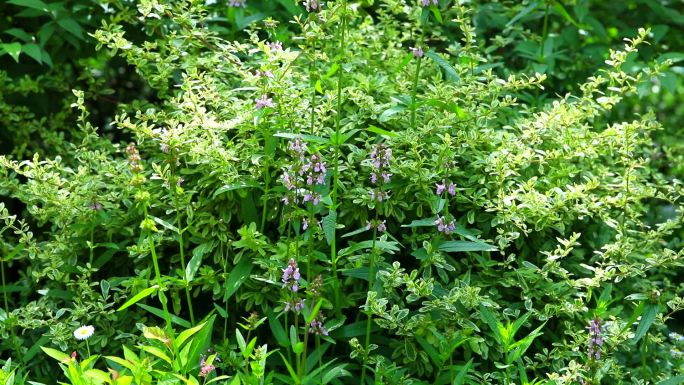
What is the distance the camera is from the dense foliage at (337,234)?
2684 millimetres

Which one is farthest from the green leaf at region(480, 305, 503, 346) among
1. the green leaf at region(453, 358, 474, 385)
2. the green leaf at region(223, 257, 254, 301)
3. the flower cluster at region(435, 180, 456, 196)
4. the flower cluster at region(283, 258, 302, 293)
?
the green leaf at region(223, 257, 254, 301)

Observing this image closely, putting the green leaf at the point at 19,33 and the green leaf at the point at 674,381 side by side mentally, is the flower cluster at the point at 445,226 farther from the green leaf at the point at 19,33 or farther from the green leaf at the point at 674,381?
the green leaf at the point at 19,33

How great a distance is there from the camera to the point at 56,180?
3.03m

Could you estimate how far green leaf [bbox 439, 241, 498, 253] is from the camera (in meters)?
2.72

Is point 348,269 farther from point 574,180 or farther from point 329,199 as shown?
point 574,180

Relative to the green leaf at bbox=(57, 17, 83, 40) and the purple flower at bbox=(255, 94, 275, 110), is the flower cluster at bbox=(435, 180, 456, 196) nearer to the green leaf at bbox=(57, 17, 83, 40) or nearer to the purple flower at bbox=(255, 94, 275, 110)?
the purple flower at bbox=(255, 94, 275, 110)

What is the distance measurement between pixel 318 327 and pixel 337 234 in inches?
18.7

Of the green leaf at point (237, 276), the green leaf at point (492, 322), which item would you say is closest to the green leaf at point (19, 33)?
the green leaf at point (237, 276)

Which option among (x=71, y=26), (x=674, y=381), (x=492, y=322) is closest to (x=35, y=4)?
(x=71, y=26)

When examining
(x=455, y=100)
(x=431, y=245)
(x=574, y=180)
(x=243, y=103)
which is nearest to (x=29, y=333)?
(x=243, y=103)

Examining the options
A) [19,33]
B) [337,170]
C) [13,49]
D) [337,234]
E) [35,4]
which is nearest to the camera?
[337,170]

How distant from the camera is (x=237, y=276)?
9.34ft

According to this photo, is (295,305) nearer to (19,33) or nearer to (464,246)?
(464,246)

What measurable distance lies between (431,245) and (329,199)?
367mm
